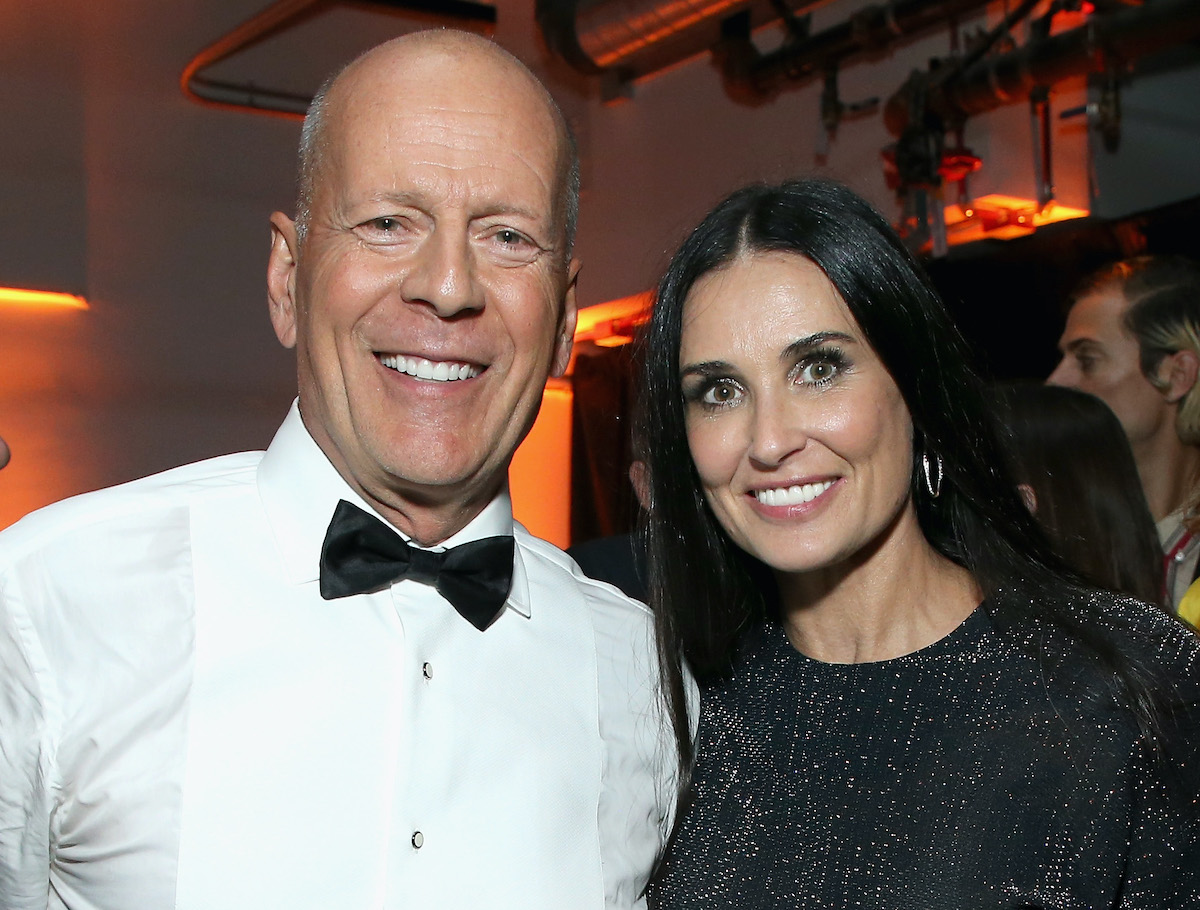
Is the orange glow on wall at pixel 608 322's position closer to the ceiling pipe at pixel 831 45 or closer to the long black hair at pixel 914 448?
the ceiling pipe at pixel 831 45

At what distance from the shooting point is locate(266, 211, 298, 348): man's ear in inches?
61.8

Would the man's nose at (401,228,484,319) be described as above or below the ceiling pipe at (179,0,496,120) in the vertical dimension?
below

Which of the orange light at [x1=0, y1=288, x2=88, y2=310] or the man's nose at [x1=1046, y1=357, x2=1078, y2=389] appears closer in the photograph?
the orange light at [x1=0, y1=288, x2=88, y2=310]

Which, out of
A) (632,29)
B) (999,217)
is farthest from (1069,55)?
(632,29)

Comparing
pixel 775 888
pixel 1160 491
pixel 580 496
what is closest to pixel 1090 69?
pixel 1160 491

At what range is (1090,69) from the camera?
3658mm

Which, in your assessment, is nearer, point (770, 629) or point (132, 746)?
point (132, 746)

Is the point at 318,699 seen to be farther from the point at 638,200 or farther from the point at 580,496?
the point at 638,200

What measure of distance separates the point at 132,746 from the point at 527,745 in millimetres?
454

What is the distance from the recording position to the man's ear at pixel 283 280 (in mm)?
1569

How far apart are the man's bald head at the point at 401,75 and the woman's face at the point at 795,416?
0.83 ft

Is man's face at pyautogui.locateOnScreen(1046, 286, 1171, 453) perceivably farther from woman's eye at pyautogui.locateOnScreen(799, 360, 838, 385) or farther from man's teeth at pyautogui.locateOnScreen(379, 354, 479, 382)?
man's teeth at pyautogui.locateOnScreen(379, 354, 479, 382)

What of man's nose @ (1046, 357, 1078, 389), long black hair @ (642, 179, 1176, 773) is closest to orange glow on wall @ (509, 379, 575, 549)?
man's nose @ (1046, 357, 1078, 389)

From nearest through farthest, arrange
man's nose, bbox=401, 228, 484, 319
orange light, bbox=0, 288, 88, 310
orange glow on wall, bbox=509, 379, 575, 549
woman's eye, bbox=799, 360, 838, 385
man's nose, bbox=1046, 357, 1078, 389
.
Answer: man's nose, bbox=401, 228, 484, 319 < woman's eye, bbox=799, 360, 838, 385 < orange light, bbox=0, 288, 88, 310 < man's nose, bbox=1046, 357, 1078, 389 < orange glow on wall, bbox=509, 379, 575, 549
